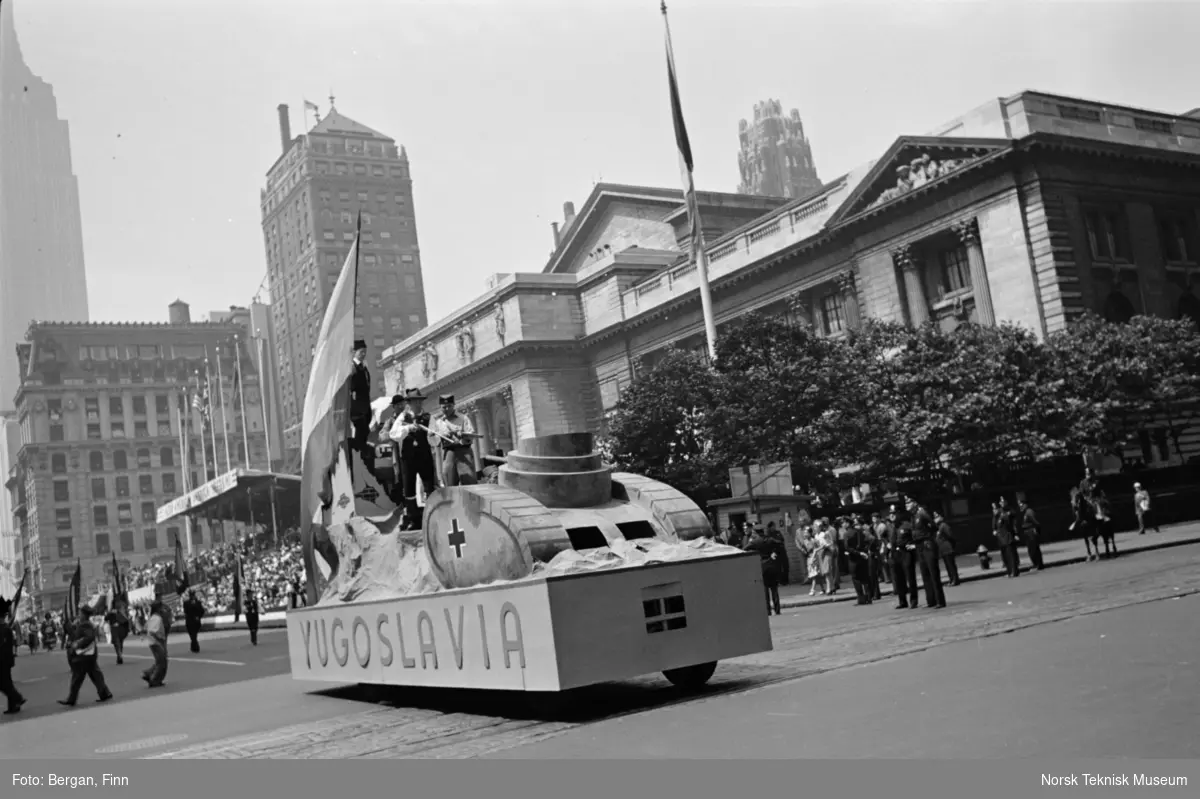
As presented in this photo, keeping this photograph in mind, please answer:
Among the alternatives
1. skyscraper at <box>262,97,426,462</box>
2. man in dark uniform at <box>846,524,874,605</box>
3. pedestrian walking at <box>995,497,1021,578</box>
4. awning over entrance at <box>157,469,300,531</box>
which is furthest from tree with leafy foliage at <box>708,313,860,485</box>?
awning over entrance at <box>157,469,300,531</box>

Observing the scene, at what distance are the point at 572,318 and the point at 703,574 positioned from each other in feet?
166

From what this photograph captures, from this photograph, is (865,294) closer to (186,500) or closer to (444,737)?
(186,500)

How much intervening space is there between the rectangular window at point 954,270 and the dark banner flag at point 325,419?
38343 mm

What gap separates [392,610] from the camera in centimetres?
1192

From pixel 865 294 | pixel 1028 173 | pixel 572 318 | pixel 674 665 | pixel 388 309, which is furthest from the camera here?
pixel 572 318

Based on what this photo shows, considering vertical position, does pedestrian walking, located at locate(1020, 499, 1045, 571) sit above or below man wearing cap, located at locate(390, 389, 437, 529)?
below

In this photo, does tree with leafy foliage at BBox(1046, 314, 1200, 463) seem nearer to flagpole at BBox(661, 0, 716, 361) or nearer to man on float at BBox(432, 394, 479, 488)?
flagpole at BBox(661, 0, 716, 361)

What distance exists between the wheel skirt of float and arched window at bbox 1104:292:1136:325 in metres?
37.2

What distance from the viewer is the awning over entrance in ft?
172

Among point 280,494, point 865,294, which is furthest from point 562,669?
point 280,494

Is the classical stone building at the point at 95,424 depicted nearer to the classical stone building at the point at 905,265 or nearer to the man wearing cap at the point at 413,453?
the classical stone building at the point at 905,265

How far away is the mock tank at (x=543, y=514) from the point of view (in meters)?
10.3

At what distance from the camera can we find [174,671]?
2452cm

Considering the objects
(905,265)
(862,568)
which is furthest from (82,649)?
(905,265)
